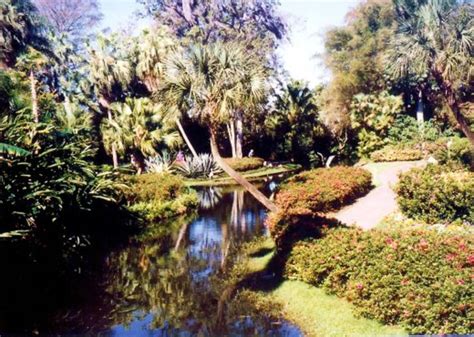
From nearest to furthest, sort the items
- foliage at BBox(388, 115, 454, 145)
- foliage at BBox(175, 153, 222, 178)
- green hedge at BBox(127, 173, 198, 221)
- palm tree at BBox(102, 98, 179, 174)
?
1. green hedge at BBox(127, 173, 198, 221)
2. palm tree at BBox(102, 98, 179, 174)
3. foliage at BBox(175, 153, 222, 178)
4. foliage at BBox(388, 115, 454, 145)

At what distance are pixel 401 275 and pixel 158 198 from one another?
11.5 meters

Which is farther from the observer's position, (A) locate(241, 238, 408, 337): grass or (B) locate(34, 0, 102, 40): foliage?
(B) locate(34, 0, 102, 40): foliage

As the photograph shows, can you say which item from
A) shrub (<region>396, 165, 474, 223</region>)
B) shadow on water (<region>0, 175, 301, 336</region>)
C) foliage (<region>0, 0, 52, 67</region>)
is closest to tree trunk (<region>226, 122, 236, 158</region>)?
foliage (<region>0, 0, 52, 67</region>)

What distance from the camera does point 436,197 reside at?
11.1 metres

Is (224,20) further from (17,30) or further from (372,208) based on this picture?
(372,208)

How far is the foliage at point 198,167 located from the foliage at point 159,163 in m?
1.25

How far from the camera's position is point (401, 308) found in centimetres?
630

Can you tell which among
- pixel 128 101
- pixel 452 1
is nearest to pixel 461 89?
pixel 452 1

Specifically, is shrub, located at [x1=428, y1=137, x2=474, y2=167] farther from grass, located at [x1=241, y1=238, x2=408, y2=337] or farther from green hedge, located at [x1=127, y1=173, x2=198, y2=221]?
grass, located at [x1=241, y1=238, x2=408, y2=337]

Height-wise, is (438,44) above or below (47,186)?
above

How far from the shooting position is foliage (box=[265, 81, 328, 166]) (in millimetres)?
33719

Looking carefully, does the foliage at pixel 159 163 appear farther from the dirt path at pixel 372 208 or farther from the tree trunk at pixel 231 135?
the dirt path at pixel 372 208

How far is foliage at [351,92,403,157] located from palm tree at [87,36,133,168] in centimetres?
1559

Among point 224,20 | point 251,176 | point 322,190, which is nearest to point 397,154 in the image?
point 251,176
